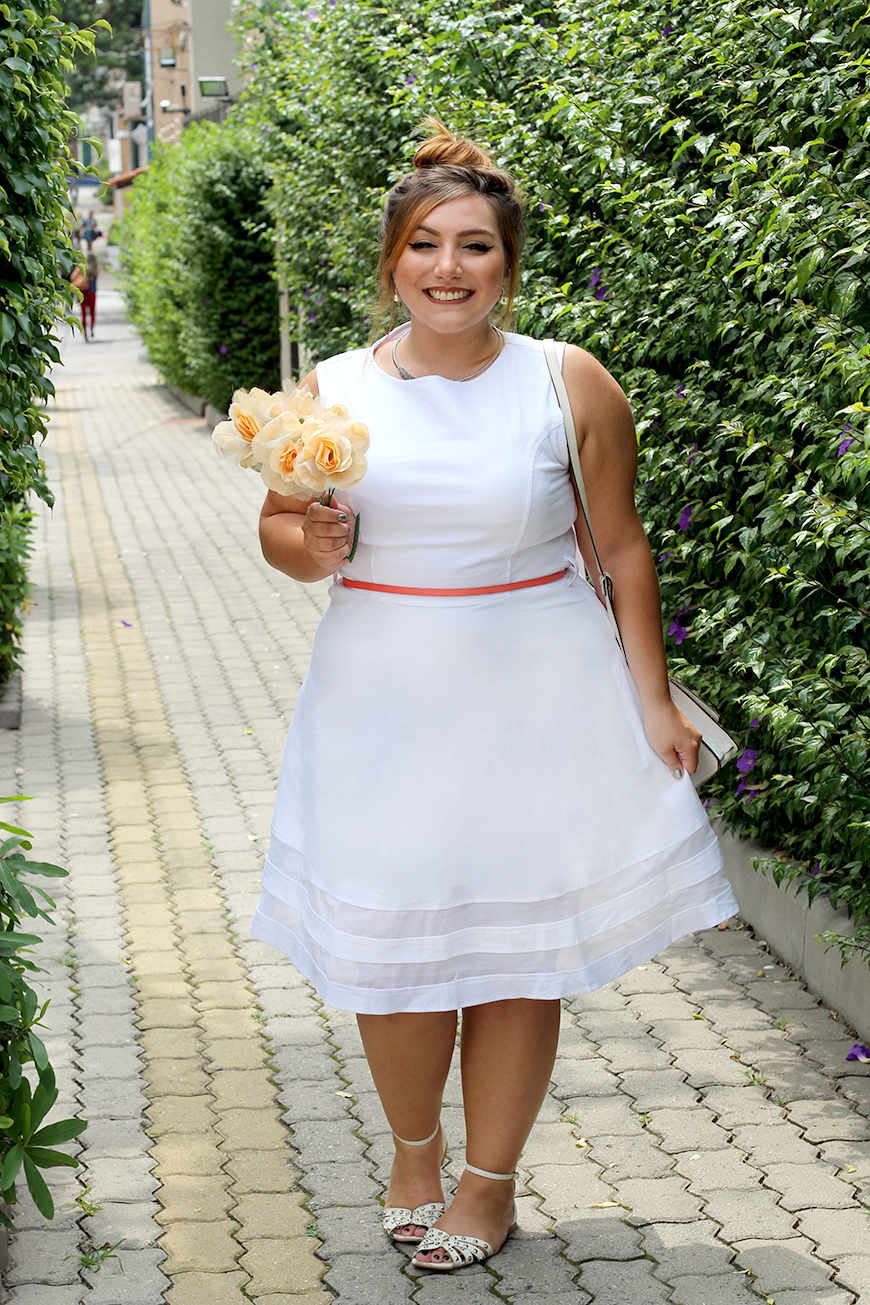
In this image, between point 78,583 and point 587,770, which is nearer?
point 587,770

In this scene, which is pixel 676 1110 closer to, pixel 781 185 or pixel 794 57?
Result: pixel 781 185

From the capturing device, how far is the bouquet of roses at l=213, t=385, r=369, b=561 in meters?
2.33

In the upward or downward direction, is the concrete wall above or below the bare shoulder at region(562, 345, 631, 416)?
below

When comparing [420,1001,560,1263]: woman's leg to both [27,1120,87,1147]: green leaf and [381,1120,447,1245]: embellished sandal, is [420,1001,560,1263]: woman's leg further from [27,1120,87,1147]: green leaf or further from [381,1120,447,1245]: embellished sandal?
[27,1120,87,1147]: green leaf

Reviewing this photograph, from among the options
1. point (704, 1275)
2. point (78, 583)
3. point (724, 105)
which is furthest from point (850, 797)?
point (78, 583)

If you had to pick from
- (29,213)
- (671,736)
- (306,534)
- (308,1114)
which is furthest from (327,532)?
(29,213)

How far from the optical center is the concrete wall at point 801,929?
3822mm

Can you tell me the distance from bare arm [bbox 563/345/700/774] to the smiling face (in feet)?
0.70

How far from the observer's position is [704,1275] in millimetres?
2848

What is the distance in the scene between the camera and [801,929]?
4.14 metres

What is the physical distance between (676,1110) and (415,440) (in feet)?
6.14

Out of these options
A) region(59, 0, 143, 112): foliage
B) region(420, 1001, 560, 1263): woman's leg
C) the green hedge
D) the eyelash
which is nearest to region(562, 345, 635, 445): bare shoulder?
the eyelash

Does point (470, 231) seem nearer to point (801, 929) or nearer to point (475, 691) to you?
point (475, 691)

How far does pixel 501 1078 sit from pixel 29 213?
2.52 metres
